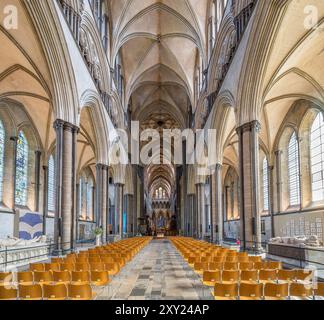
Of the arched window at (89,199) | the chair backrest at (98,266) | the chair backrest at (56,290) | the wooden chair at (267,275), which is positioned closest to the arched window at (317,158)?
the wooden chair at (267,275)

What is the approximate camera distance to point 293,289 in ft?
19.2

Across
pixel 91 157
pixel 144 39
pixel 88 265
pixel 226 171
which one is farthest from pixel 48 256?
pixel 226 171

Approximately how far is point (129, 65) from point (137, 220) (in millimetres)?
21781

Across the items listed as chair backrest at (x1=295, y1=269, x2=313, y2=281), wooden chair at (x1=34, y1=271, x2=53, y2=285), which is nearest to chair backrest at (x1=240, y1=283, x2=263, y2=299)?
chair backrest at (x1=295, y1=269, x2=313, y2=281)

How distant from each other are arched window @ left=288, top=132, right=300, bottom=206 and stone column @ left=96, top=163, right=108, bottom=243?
45.0 ft

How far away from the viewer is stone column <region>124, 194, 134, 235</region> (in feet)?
140

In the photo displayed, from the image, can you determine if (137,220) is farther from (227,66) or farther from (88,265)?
(88,265)

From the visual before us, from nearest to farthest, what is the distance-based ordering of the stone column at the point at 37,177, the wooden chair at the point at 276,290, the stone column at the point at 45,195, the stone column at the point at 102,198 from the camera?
the wooden chair at the point at 276,290
the stone column at the point at 102,198
the stone column at the point at 37,177
the stone column at the point at 45,195

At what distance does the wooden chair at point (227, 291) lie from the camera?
5750 mm

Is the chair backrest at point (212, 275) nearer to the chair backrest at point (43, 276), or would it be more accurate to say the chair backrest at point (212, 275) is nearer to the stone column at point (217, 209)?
the chair backrest at point (43, 276)

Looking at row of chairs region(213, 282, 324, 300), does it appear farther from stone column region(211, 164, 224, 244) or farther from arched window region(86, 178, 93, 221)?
arched window region(86, 178, 93, 221)

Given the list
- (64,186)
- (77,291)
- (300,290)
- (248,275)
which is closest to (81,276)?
(77,291)

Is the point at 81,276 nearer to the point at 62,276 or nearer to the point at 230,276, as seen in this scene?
the point at 62,276

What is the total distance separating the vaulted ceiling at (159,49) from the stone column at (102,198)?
9.30 meters
